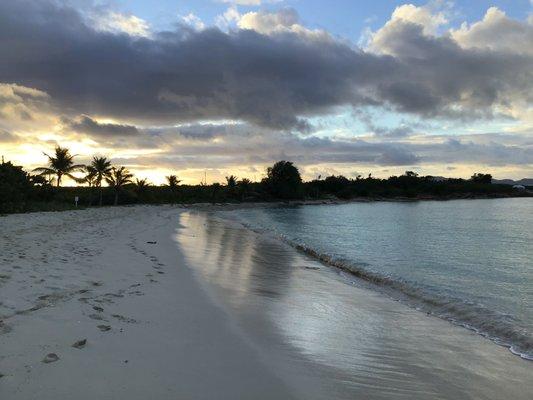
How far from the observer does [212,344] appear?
6039 mm

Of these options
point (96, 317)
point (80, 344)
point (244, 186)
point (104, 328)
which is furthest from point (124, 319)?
point (244, 186)

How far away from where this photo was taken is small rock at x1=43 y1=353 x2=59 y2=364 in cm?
444

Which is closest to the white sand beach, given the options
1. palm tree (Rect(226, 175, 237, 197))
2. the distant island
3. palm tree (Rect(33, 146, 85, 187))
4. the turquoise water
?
the turquoise water

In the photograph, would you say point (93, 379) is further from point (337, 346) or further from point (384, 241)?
point (384, 241)

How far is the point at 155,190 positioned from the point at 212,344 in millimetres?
88041

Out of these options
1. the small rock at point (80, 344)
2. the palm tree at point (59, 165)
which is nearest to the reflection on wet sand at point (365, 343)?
the small rock at point (80, 344)

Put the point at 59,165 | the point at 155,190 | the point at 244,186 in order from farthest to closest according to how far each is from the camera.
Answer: the point at 244,186
the point at 155,190
the point at 59,165

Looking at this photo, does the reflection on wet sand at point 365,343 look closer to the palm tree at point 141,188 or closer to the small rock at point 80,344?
the small rock at point 80,344

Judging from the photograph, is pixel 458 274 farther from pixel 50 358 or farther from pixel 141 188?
pixel 141 188

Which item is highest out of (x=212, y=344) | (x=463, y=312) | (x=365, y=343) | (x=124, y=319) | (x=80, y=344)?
(x=80, y=344)

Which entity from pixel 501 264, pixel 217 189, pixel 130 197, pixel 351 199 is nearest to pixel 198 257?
pixel 501 264

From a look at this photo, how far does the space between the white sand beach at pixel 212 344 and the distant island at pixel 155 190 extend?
29511 millimetres

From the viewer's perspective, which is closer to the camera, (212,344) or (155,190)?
(212,344)

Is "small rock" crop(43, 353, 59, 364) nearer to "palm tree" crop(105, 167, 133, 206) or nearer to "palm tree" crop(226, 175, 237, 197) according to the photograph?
"palm tree" crop(105, 167, 133, 206)
